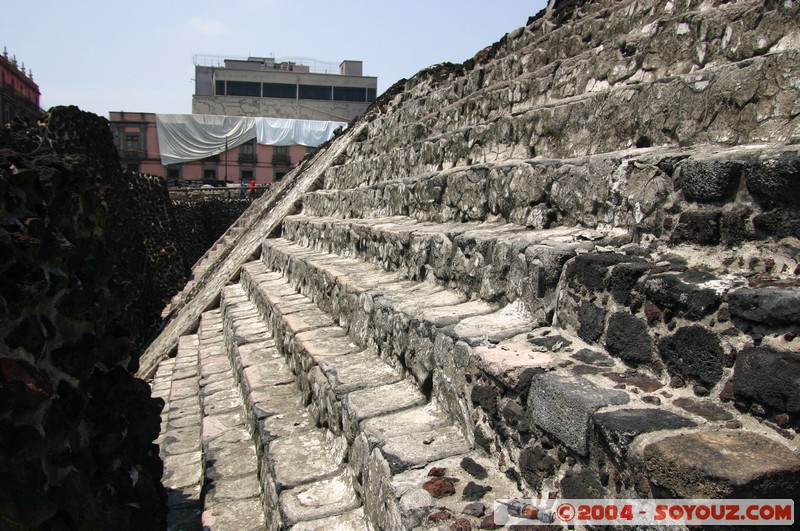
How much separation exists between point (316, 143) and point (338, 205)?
28725mm

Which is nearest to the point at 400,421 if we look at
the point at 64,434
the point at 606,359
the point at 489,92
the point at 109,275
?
the point at 606,359

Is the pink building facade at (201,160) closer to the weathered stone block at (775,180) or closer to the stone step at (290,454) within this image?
the stone step at (290,454)

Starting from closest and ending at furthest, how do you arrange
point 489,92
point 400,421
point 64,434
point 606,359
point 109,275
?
1. point 606,359
2. point 64,434
3. point 400,421
4. point 109,275
5. point 489,92

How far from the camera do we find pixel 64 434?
219 cm

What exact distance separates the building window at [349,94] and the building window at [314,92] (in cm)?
52

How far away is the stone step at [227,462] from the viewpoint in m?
3.10

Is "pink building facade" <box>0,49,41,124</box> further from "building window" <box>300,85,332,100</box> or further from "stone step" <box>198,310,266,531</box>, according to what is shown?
"stone step" <box>198,310,266,531</box>

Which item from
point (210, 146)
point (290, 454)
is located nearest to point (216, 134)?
point (210, 146)

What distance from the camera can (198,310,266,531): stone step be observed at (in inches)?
122

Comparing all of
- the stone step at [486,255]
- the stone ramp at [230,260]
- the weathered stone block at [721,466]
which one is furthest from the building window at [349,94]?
Answer: the weathered stone block at [721,466]

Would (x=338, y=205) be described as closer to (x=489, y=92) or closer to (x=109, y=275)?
(x=489, y=92)

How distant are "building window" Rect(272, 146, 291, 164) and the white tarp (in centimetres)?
61

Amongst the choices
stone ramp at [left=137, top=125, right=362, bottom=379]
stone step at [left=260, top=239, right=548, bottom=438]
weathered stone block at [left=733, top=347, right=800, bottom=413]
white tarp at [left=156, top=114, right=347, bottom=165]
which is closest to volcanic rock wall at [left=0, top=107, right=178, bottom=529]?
stone step at [left=260, top=239, right=548, bottom=438]

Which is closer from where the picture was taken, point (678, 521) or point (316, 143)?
point (678, 521)
